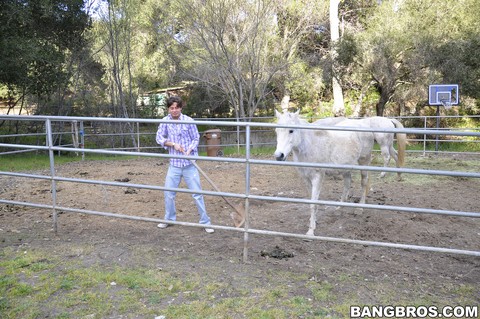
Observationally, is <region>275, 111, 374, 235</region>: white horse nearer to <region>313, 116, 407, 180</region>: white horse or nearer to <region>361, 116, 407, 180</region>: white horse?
<region>313, 116, 407, 180</region>: white horse

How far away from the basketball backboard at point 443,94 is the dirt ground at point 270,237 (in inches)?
218

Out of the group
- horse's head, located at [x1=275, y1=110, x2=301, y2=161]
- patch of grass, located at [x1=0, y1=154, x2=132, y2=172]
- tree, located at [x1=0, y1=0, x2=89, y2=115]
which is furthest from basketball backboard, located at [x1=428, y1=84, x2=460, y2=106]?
tree, located at [x1=0, y1=0, x2=89, y2=115]

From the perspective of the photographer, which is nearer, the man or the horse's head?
the horse's head

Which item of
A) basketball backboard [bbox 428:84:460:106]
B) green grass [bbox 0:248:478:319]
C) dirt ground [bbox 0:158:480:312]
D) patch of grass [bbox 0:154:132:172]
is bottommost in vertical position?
green grass [bbox 0:248:478:319]

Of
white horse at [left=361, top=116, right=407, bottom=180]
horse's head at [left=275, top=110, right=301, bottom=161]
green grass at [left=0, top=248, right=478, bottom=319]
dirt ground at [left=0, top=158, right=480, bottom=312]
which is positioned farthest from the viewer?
white horse at [left=361, top=116, right=407, bottom=180]

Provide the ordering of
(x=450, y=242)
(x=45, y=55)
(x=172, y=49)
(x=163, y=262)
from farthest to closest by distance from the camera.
→ (x=172, y=49) → (x=45, y=55) → (x=450, y=242) → (x=163, y=262)

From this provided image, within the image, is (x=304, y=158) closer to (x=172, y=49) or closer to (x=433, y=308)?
(x=433, y=308)

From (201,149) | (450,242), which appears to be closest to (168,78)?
(201,149)

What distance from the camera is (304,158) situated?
4.99 m

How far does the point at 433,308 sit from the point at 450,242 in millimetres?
1754

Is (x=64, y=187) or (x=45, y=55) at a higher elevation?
(x=45, y=55)

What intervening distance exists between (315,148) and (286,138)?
0.90 m

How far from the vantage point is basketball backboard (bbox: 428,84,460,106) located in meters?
12.1

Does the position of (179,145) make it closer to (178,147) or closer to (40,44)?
(178,147)
